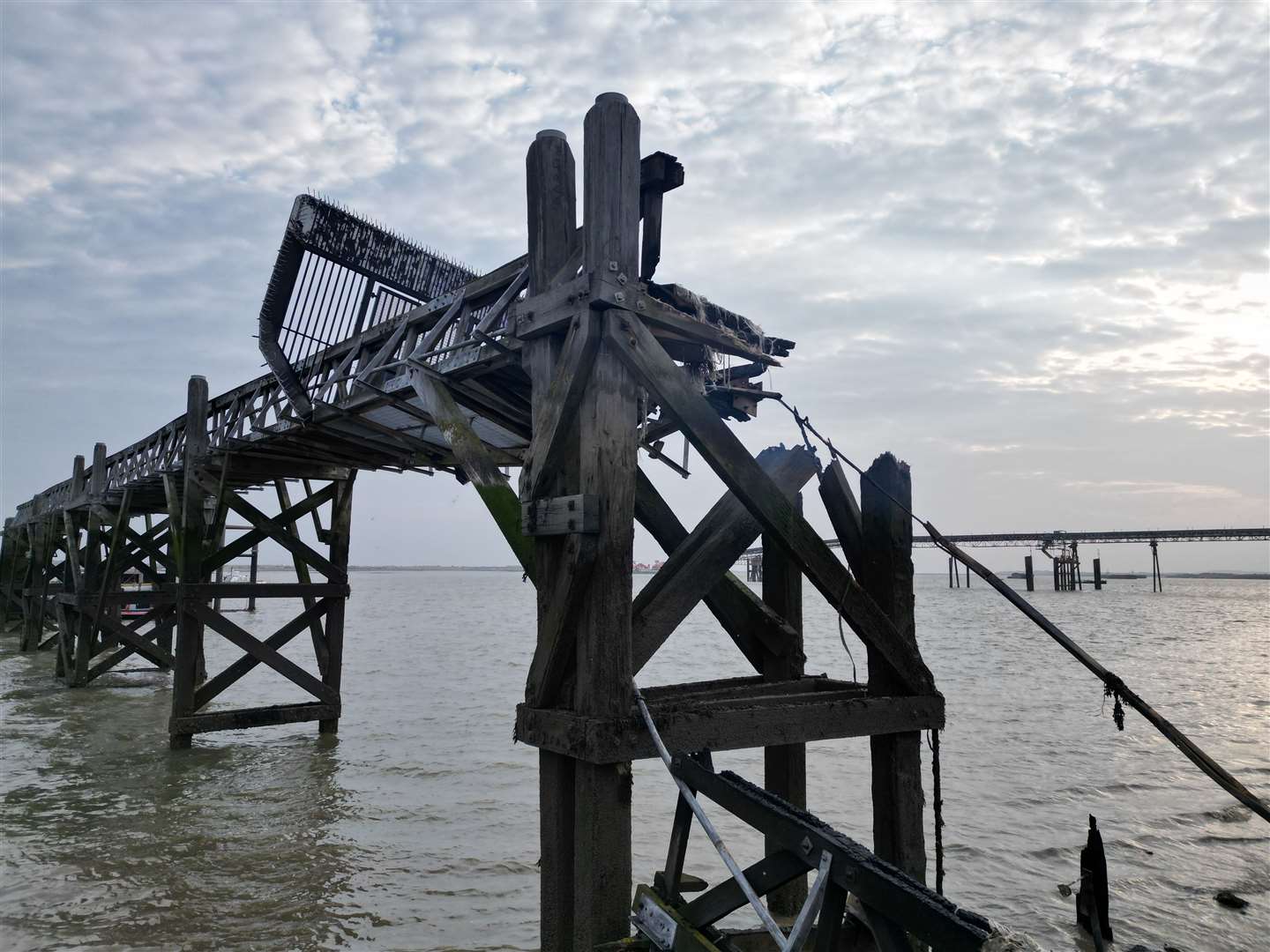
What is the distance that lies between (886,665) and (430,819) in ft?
19.4

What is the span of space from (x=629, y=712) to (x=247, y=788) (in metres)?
7.26

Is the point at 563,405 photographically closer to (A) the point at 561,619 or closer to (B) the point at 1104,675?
(A) the point at 561,619

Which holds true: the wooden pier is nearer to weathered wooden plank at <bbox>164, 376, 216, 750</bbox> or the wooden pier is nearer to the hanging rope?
the hanging rope

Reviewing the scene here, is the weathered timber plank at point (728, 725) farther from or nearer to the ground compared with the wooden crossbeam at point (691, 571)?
nearer to the ground

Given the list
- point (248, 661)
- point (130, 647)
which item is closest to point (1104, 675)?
point (248, 661)

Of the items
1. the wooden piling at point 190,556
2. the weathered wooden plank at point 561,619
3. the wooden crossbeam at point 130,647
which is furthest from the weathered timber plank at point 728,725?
the wooden crossbeam at point 130,647

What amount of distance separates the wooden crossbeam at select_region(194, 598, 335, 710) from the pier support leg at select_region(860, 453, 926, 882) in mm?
8645

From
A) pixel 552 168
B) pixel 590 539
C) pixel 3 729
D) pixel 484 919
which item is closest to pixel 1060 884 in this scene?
pixel 484 919

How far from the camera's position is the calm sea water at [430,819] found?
6547 millimetres

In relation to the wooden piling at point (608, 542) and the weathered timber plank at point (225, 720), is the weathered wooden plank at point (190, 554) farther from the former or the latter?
the wooden piling at point (608, 542)

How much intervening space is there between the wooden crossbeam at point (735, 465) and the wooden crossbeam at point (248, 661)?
8675 mm

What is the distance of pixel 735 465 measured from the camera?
4.67 meters

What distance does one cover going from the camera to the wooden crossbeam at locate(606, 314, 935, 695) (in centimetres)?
459

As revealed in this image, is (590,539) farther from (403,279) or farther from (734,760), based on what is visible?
(734,760)
